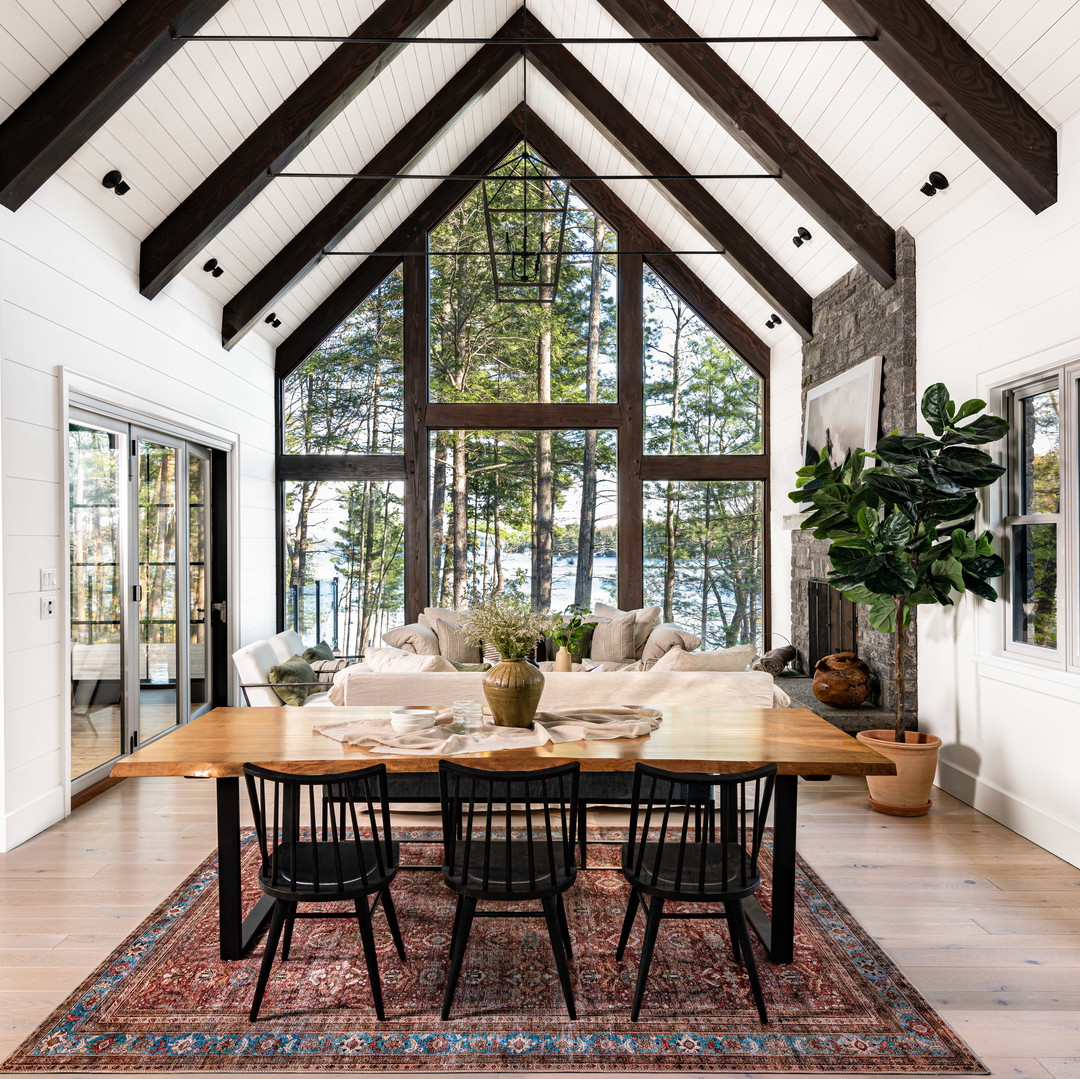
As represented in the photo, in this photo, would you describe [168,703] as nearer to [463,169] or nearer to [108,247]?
[108,247]

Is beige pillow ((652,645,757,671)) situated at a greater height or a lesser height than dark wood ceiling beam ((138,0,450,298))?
lesser

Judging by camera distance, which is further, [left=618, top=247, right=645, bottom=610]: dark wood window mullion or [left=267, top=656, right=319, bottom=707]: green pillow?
[left=618, top=247, right=645, bottom=610]: dark wood window mullion

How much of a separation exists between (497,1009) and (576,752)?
2.66 feet

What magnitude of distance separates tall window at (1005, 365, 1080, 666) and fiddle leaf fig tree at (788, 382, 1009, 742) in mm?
193

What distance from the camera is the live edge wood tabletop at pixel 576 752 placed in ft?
8.71

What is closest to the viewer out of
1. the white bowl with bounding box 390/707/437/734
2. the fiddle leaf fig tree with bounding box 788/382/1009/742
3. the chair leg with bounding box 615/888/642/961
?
the chair leg with bounding box 615/888/642/961

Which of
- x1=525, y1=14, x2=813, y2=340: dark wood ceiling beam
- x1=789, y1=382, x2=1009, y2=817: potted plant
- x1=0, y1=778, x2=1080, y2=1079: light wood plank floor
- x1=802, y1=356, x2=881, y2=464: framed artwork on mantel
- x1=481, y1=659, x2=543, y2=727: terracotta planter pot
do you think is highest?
x1=525, y1=14, x2=813, y2=340: dark wood ceiling beam

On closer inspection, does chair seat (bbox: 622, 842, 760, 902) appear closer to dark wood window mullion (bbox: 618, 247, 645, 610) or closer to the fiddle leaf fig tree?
the fiddle leaf fig tree

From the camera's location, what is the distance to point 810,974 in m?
2.81

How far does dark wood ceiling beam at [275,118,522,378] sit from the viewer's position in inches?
328

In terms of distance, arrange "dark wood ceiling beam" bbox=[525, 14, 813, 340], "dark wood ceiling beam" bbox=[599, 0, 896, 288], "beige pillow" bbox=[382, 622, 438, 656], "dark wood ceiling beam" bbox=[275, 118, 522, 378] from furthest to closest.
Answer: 1. "dark wood ceiling beam" bbox=[275, 118, 522, 378]
2. "dark wood ceiling beam" bbox=[525, 14, 813, 340]
3. "beige pillow" bbox=[382, 622, 438, 656]
4. "dark wood ceiling beam" bbox=[599, 0, 896, 288]

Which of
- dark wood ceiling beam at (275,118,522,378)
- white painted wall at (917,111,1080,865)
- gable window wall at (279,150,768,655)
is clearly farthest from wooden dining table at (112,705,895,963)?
dark wood ceiling beam at (275,118,522,378)

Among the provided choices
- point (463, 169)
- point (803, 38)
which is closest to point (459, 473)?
point (463, 169)

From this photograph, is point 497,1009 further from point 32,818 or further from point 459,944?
point 32,818
